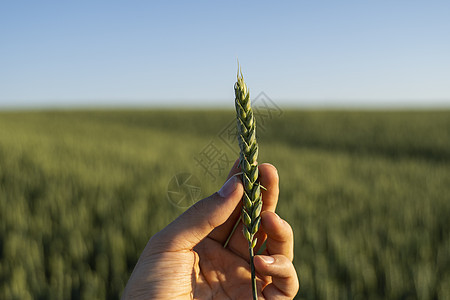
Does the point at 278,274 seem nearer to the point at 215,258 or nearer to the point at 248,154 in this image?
the point at 215,258

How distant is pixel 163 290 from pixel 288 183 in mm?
4005

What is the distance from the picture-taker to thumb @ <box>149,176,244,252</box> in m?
1.02

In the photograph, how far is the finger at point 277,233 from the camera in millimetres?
1110

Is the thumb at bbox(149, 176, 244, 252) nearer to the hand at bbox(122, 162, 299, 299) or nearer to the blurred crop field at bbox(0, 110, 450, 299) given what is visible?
the hand at bbox(122, 162, 299, 299)

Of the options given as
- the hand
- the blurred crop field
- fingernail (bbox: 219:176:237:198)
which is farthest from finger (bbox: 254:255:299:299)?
the blurred crop field

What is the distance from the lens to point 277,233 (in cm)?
113

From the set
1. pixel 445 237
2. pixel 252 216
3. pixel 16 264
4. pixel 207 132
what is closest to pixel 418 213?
pixel 445 237

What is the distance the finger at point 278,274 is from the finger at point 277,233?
0.06m

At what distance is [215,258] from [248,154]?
57cm

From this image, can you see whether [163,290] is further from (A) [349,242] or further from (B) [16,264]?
(A) [349,242]

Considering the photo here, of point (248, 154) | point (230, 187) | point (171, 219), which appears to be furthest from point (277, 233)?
point (171, 219)

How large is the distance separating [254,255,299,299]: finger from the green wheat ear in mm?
113

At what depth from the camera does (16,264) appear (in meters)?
2.49

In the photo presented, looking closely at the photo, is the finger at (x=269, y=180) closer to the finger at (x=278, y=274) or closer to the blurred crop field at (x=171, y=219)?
the finger at (x=278, y=274)
